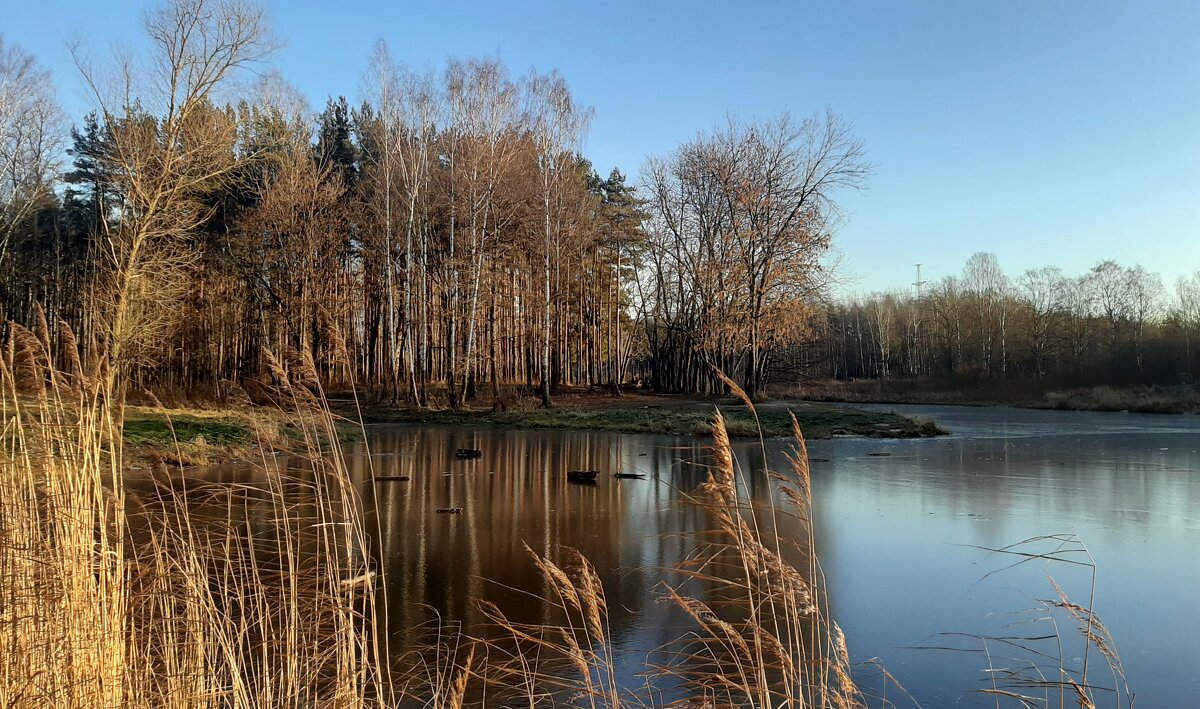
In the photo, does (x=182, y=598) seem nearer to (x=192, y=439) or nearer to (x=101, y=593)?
(x=101, y=593)

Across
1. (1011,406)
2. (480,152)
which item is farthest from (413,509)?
(1011,406)

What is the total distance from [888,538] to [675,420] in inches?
618

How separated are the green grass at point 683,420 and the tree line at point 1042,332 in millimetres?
26708

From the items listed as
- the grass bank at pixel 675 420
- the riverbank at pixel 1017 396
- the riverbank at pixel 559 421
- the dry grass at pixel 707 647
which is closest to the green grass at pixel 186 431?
the riverbank at pixel 559 421

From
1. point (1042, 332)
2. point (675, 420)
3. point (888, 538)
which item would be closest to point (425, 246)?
point (675, 420)

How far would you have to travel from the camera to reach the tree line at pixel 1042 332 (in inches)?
1779

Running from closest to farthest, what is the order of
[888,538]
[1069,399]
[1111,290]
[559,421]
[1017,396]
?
[888,538] < [559,421] < [1069,399] < [1017,396] < [1111,290]

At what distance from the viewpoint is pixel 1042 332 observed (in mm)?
56625

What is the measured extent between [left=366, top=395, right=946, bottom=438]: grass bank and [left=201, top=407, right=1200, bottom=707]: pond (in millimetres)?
4555

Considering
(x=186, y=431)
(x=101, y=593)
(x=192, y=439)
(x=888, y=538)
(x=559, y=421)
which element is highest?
(x=101, y=593)

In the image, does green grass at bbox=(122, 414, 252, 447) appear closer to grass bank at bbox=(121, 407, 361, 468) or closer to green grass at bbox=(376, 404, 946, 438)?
grass bank at bbox=(121, 407, 361, 468)

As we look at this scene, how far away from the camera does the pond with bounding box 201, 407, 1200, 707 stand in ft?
17.1

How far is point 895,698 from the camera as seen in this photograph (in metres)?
4.35

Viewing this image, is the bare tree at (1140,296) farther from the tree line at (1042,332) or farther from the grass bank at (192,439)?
the grass bank at (192,439)
